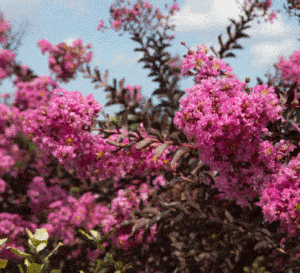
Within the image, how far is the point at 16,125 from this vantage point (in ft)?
18.6

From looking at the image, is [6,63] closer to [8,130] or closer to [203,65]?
[8,130]

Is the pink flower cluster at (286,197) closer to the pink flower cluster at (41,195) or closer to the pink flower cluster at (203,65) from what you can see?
the pink flower cluster at (203,65)

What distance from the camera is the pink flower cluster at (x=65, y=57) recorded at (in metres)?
6.60

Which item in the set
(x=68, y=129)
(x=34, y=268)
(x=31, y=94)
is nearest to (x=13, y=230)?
(x=68, y=129)

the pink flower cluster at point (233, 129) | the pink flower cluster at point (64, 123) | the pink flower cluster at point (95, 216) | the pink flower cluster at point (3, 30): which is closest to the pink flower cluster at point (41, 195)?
the pink flower cluster at point (95, 216)

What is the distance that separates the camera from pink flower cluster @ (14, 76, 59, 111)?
6.19 m

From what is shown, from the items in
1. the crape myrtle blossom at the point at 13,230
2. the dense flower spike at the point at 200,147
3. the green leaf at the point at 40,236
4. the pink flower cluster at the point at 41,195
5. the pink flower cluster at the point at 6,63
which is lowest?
the crape myrtle blossom at the point at 13,230

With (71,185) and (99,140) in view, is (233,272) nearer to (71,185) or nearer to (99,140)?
(99,140)

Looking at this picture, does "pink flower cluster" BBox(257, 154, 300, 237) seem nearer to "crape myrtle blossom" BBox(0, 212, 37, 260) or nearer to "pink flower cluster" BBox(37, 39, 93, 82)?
"crape myrtle blossom" BBox(0, 212, 37, 260)

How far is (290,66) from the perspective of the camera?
7113 mm

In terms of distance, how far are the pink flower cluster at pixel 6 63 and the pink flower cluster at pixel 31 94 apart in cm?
81

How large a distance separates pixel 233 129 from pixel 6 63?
671cm

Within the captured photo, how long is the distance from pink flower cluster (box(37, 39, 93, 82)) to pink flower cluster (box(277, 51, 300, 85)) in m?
4.66

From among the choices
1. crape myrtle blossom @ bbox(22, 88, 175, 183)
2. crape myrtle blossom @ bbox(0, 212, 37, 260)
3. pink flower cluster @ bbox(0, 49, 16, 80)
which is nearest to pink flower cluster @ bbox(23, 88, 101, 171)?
crape myrtle blossom @ bbox(22, 88, 175, 183)
